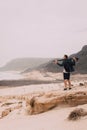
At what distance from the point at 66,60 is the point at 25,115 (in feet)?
9.63

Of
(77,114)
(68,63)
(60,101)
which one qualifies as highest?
(68,63)

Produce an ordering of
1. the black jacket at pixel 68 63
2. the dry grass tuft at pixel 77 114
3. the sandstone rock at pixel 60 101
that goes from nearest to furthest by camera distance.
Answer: the dry grass tuft at pixel 77 114, the sandstone rock at pixel 60 101, the black jacket at pixel 68 63

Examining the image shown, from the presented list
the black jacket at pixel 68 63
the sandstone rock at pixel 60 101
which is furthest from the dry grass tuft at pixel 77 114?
the black jacket at pixel 68 63

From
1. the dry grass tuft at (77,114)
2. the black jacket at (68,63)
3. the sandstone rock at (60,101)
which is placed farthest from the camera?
the black jacket at (68,63)

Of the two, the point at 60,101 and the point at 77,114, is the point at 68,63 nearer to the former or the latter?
the point at 60,101

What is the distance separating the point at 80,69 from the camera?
60062 millimetres

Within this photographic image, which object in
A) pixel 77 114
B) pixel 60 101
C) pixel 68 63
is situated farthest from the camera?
pixel 68 63

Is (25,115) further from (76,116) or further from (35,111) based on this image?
(76,116)

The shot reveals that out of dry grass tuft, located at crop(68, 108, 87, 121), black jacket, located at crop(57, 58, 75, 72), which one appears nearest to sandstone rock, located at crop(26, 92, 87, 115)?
dry grass tuft, located at crop(68, 108, 87, 121)

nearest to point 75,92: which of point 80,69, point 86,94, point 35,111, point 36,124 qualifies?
point 86,94

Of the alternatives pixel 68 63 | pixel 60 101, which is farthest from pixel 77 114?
pixel 68 63

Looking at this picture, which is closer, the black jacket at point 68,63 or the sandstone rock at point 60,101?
the sandstone rock at point 60,101

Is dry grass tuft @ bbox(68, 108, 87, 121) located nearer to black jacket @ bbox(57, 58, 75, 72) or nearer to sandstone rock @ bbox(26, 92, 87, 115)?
sandstone rock @ bbox(26, 92, 87, 115)

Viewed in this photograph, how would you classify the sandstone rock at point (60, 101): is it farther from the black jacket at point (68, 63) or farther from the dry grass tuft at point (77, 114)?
the black jacket at point (68, 63)
